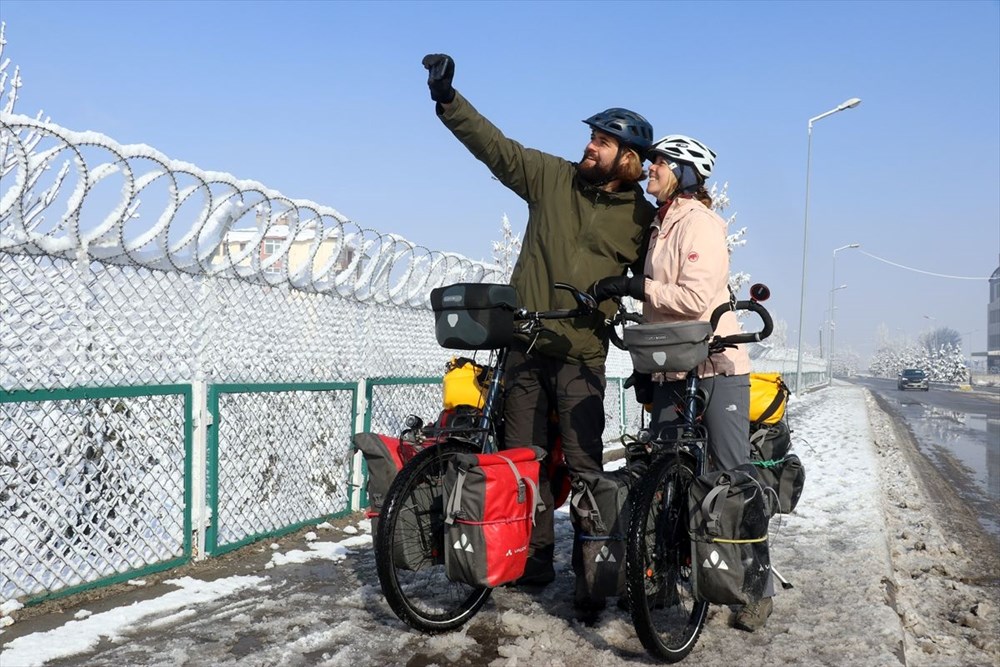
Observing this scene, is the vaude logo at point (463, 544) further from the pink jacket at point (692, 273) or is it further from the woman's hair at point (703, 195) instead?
A: the woman's hair at point (703, 195)

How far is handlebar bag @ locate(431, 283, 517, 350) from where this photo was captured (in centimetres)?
348

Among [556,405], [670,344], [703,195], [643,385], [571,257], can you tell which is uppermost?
[703,195]

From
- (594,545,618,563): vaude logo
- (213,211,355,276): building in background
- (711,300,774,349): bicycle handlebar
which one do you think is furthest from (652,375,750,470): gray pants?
(213,211,355,276): building in background

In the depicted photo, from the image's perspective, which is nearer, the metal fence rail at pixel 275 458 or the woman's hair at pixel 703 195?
the woman's hair at pixel 703 195

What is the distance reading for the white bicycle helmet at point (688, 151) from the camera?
12.5ft

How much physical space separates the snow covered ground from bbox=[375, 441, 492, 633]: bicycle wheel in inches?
4.3

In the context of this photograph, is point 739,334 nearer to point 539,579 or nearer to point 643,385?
point 643,385

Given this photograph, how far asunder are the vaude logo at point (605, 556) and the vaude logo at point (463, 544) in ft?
2.03

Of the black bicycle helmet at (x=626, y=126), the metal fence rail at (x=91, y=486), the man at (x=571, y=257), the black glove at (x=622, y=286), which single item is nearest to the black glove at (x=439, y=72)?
the man at (x=571, y=257)

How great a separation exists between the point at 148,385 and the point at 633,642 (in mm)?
2715

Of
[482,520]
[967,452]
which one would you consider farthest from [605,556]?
[967,452]

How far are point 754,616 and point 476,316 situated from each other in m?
1.85

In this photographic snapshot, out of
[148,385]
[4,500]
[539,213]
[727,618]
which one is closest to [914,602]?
[727,618]

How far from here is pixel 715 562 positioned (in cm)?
324
